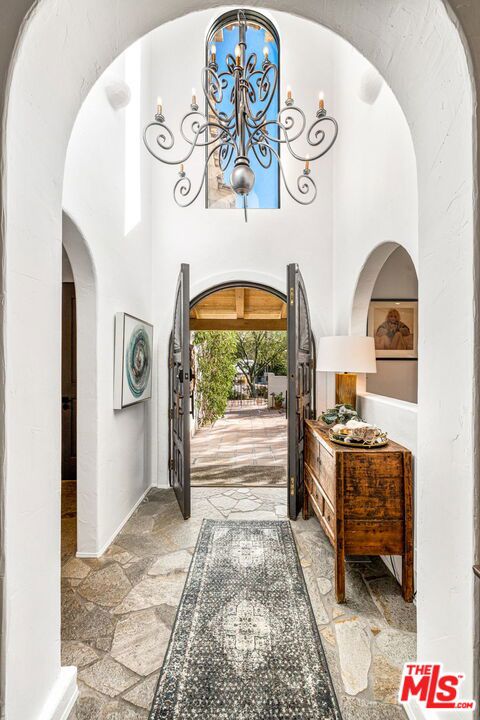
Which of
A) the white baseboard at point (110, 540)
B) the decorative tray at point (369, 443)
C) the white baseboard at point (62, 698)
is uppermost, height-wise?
the decorative tray at point (369, 443)

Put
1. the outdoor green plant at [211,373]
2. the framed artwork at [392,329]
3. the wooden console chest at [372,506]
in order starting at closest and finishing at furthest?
1. the wooden console chest at [372,506]
2. the framed artwork at [392,329]
3. the outdoor green plant at [211,373]

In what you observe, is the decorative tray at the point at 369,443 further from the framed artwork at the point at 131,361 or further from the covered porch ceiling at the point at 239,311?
the covered porch ceiling at the point at 239,311

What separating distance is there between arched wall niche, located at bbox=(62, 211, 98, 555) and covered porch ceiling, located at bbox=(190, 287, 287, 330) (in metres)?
3.16

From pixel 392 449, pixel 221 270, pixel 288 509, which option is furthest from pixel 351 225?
pixel 288 509

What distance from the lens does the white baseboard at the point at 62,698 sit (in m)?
1.11

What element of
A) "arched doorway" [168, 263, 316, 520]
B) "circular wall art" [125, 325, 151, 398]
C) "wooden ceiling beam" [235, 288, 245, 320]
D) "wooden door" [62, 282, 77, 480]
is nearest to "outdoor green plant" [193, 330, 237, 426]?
"wooden ceiling beam" [235, 288, 245, 320]

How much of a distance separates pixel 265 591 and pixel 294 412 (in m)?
1.30

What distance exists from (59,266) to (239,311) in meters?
4.82

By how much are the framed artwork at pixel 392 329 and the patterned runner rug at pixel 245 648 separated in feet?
7.00

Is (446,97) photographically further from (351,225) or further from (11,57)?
(351,225)

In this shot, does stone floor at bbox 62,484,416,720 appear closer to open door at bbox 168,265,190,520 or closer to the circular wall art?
open door at bbox 168,265,190,520

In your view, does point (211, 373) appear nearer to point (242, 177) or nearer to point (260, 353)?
point (260, 353)

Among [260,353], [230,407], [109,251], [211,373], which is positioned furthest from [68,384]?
[260,353]

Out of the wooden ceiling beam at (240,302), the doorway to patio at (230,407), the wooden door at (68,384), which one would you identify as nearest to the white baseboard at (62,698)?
the doorway to patio at (230,407)
